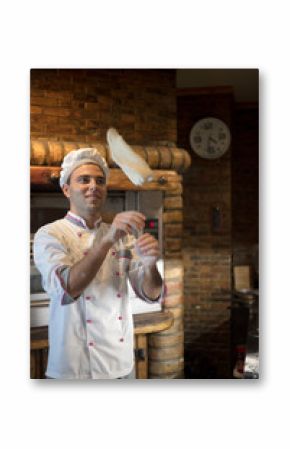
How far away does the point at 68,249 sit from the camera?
2.11 metres

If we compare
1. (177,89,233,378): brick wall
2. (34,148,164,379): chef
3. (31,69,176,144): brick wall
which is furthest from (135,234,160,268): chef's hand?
(31,69,176,144): brick wall

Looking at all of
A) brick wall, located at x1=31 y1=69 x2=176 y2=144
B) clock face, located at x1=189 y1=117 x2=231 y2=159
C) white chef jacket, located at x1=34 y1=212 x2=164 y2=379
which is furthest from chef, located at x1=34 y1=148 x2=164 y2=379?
clock face, located at x1=189 y1=117 x2=231 y2=159

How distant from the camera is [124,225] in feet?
7.00

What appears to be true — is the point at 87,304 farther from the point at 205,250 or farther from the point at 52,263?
the point at 205,250

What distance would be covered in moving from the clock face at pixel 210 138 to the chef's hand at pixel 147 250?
408 millimetres

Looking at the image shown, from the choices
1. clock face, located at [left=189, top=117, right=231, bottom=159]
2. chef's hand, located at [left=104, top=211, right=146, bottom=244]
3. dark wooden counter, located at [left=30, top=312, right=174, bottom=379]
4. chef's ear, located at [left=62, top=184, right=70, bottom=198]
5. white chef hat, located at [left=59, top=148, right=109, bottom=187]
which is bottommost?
dark wooden counter, located at [left=30, top=312, right=174, bottom=379]

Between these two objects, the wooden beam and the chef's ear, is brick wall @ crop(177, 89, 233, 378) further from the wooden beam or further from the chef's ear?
the chef's ear

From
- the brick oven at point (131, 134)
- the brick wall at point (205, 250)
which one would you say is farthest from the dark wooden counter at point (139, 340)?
the brick wall at point (205, 250)

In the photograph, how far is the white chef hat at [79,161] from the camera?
6.93ft

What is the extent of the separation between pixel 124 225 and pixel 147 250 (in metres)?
0.14

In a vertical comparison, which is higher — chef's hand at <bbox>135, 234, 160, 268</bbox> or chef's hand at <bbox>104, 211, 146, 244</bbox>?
chef's hand at <bbox>104, 211, 146, 244</bbox>

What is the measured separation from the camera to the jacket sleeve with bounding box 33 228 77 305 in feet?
6.89
